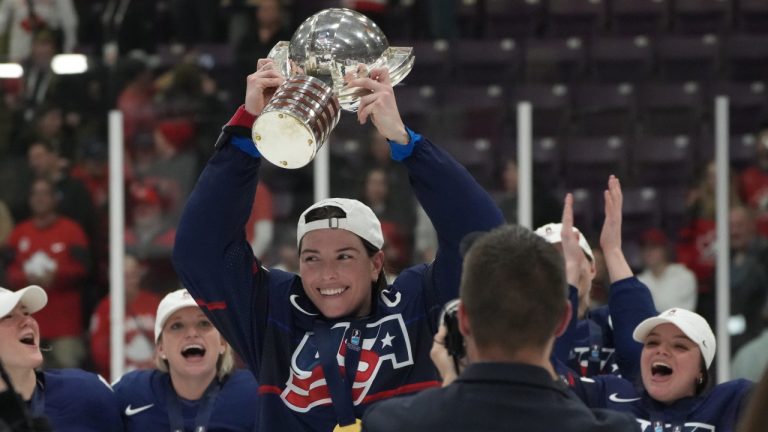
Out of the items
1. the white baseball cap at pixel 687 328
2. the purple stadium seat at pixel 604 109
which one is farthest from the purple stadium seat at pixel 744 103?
the white baseball cap at pixel 687 328

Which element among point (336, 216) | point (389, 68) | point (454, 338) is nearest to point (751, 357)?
point (336, 216)

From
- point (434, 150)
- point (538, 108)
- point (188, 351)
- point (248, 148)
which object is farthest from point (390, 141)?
point (538, 108)

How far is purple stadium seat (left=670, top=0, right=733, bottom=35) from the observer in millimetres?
8398

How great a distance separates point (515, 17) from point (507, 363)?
6.45m

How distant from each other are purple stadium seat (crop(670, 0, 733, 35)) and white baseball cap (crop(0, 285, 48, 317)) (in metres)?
5.29

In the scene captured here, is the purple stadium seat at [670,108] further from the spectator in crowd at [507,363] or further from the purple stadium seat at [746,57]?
the spectator in crowd at [507,363]

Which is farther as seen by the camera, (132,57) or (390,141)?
(132,57)

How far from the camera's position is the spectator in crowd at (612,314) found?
3.92 metres

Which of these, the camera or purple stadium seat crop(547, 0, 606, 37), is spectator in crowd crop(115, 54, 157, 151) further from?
the camera

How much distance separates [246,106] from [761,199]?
4.33m

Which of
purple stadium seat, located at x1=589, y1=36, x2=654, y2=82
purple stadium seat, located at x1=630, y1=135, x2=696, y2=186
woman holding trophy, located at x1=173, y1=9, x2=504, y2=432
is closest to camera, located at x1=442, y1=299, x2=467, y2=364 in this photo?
woman holding trophy, located at x1=173, y1=9, x2=504, y2=432

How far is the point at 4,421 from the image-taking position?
2621mm

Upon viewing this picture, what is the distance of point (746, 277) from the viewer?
22.3 ft

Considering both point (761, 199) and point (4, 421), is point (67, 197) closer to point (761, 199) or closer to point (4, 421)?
point (761, 199)
